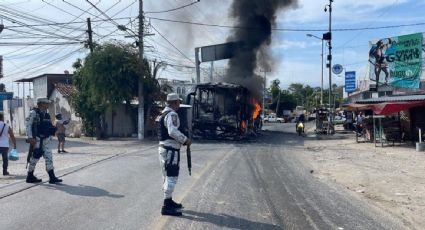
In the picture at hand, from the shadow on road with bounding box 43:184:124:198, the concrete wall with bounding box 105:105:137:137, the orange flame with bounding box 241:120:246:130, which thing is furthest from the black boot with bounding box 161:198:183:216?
the concrete wall with bounding box 105:105:137:137

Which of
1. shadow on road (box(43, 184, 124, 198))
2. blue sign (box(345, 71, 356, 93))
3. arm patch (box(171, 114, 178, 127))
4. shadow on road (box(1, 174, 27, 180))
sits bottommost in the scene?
shadow on road (box(1, 174, 27, 180))

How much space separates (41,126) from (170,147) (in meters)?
3.96

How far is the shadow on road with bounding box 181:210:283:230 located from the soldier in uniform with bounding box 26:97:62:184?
3.96 meters

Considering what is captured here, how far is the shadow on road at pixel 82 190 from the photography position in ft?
28.4

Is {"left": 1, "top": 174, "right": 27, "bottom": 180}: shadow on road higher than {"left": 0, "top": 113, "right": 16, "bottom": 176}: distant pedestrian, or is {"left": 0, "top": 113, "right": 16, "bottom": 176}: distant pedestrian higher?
{"left": 0, "top": 113, "right": 16, "bottom": 176}: distant pedestrian

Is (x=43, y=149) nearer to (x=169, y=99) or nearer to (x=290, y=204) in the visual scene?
(x=169, y=99)

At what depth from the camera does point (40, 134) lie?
9.90m

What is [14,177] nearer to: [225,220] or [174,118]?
[174,118]

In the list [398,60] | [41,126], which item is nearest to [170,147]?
[41,126]

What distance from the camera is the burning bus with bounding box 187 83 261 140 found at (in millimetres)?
25203

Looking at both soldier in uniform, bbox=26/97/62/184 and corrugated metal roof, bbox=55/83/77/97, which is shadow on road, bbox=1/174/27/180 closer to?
soldier in uniform, bbox=26/97/62/184

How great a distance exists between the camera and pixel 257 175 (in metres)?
11.8

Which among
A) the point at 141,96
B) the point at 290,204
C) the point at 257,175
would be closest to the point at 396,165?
the point at 257,175

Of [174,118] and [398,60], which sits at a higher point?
[398,60]
